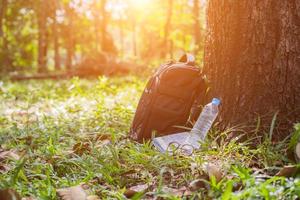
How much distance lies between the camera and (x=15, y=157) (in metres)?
3.58

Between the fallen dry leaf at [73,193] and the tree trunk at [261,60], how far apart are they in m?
1.43

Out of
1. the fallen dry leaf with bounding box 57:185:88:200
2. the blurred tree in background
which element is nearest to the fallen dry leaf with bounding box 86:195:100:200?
the fallen dry leaf with bounding box 57:185:88:200

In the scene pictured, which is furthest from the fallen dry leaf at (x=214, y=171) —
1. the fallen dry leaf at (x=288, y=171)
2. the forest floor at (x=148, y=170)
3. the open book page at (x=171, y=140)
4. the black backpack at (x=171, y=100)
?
the black backpack at (x=171, y=100)

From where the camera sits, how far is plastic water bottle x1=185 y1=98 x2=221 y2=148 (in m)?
3.71

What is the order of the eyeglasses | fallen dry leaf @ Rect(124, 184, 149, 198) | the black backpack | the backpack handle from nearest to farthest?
fallen dry leaf @ Rect(124, 184, 149, 198) → the eyeglasses → the black backpack → the backpack handle

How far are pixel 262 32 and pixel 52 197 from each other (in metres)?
1.84

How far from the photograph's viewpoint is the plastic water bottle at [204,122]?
3.71 meters

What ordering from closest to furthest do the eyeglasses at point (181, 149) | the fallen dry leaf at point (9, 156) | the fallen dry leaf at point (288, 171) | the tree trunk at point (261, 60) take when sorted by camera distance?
1. the fallen dry leaf at point (288, 171)
2. the eyeglasses at point (181, 149)
3. the tree trunk at point (261, 60)
4. the fallen dry leaf at point (9, 156)

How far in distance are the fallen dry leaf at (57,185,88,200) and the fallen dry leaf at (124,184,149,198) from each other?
23 centimetres

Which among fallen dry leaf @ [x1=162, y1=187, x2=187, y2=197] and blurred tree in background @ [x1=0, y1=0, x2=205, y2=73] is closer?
fallen dry leaf @ [x1=162, y1=187, x2=187, y2=197]

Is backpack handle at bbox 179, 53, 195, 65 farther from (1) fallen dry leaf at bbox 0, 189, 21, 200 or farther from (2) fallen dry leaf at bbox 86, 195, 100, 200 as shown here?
(1) fallen dry leaf at bbox 0, 189, 21, 200

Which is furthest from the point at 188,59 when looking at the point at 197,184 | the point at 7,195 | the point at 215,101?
the point at 7,195

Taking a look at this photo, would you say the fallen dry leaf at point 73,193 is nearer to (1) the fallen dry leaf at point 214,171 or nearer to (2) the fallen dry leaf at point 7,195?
(2) the fallen dry leaf at point 7,195

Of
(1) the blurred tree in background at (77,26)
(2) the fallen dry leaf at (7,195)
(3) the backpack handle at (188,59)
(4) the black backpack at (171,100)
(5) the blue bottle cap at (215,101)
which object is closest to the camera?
(2) the fallen dry leaf at (7,195)
